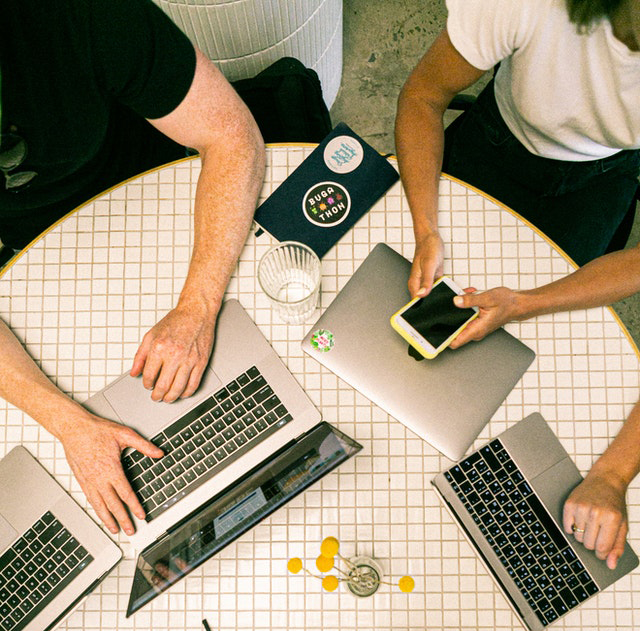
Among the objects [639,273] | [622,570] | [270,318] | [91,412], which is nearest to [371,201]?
[270,318]

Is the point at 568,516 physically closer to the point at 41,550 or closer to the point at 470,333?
the point at 470,333

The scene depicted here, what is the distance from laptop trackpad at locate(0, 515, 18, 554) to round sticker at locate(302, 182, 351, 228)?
0.80 meters

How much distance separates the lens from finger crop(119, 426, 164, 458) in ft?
3.31

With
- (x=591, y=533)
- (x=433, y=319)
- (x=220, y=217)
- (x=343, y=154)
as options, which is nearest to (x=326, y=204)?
(x=343, y=154)

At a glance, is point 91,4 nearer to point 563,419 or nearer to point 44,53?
point 44,53

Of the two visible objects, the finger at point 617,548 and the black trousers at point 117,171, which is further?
the black trousers at point 117,171

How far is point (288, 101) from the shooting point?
1314mm

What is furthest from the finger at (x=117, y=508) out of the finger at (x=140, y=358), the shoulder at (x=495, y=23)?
the shoulder at (x=495, y=23)

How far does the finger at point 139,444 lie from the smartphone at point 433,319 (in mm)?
486

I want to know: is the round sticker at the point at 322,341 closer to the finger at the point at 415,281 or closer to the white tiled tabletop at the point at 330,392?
the white tiled tabletop at the point at 330,392

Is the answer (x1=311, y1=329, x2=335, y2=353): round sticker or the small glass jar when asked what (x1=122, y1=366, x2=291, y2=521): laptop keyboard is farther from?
the small glass jar

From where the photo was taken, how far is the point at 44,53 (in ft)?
2.93

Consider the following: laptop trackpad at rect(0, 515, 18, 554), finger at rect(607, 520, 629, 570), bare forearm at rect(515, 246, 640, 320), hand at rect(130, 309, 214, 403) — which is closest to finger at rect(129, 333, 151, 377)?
hand at rect(130, 309, 214, 403)

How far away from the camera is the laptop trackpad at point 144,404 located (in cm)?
104
